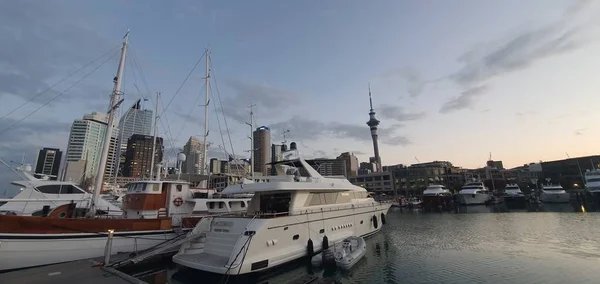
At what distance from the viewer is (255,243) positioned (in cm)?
1119

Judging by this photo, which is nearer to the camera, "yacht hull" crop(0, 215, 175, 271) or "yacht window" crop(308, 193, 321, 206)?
"yacht hull" crop(0, 215, 175, 271)

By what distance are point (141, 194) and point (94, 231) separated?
10.5 feet

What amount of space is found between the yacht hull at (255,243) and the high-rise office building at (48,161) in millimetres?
80245

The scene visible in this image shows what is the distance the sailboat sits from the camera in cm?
1124

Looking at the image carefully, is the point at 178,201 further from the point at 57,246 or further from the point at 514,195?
the point at 514,195

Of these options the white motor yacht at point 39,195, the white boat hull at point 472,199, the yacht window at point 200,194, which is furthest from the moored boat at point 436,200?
the white motor yacht at point 39,195

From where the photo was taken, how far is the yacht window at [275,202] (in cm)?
1642

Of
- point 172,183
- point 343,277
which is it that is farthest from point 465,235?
point 172,183

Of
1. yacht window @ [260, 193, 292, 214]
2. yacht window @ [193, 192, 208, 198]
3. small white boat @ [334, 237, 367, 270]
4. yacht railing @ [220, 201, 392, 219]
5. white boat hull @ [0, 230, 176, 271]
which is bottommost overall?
small white boat @ [334, 237, 367, 270]

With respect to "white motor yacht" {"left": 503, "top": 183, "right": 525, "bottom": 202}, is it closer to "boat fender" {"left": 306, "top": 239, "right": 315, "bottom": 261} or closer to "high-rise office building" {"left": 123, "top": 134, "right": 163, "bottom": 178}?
"boat fender" {"left": 306, "top": 239, "right": 315, "bottom": 261}

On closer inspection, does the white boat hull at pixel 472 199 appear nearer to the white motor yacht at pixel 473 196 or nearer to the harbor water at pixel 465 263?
the white motor yacht at pixel 473 196

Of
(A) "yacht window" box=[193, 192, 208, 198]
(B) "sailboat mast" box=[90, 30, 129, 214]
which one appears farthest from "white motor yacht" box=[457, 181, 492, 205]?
(B) "sailboat mast" box=[90, 30, 129, 214]

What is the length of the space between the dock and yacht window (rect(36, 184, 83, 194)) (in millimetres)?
14923

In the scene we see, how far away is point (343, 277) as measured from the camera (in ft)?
39.3
